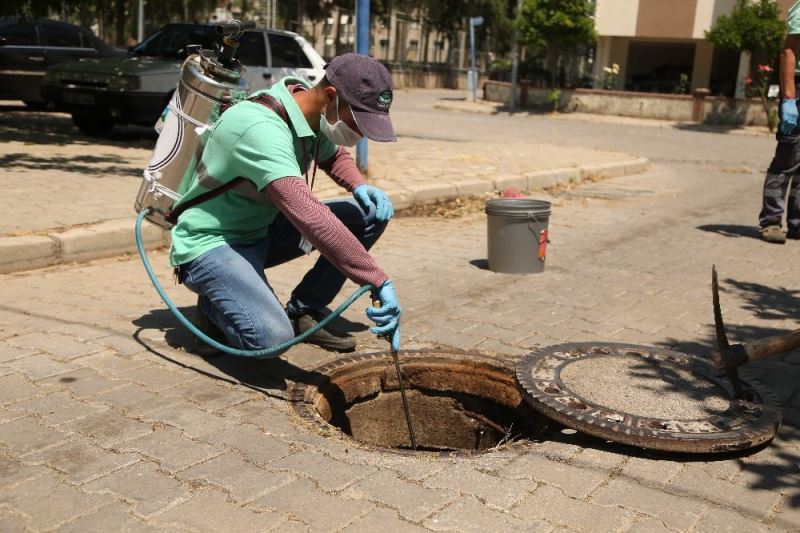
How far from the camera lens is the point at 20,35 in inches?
607

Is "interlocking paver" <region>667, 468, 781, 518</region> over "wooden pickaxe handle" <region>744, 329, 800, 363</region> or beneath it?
beneath

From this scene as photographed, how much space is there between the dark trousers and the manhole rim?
438 cm

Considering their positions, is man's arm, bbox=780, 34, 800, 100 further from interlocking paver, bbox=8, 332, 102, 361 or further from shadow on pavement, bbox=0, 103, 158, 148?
shadow on pavement, bbox=0, 103, 158, 148

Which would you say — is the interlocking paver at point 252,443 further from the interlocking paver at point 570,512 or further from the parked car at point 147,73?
the parked car at point 147,73

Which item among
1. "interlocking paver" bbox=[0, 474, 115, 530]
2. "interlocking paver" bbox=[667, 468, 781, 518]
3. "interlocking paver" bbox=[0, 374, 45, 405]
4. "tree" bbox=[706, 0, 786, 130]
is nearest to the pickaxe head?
"interlocking paver" bbox=[667, 468, 781, 518]

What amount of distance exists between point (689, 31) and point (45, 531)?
30.6 metres

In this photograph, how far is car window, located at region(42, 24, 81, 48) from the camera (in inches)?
617

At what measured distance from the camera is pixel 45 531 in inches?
101

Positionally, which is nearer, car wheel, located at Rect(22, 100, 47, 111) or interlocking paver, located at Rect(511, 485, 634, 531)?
interlocking paver, located at Rect(511, 485, 634, 531)

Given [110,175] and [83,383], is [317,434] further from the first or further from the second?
[110,175]

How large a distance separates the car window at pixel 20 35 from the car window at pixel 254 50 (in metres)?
5.19

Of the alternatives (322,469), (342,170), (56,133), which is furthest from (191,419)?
(56,133)

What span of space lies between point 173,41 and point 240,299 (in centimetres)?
981

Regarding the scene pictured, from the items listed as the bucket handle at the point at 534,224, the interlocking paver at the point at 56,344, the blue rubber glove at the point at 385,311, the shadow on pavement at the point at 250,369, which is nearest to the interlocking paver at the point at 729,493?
the blue rubber glove at the point at 385,311
